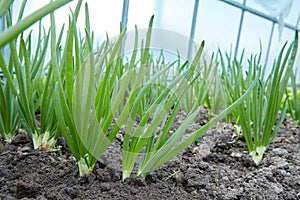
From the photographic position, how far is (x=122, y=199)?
50cm

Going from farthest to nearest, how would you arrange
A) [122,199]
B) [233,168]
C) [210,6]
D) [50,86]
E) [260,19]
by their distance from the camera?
[260,19] < [210,6] < [233,168] < [50,86] < [122,199]

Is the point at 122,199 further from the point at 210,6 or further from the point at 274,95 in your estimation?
the point at 210,6

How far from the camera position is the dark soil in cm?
50

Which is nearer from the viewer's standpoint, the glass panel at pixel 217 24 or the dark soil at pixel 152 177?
the dark soil at pixel 152 177

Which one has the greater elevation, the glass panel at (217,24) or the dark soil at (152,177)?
the glass panel at (217,24)

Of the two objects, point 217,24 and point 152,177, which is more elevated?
point 217,24

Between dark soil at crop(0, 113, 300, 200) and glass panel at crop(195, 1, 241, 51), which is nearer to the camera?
dark soil at crop(0, 113, 300, 200)

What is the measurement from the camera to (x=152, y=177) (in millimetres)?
579

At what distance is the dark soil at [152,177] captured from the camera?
505mm

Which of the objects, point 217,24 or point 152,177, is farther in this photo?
point 217,24

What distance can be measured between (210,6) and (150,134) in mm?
2381

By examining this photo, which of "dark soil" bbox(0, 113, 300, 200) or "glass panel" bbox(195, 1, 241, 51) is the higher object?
"glass panel" bbox(195, 1, 241, 51)

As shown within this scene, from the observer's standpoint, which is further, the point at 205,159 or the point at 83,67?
the point at 205,159

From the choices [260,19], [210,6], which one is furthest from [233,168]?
[260,19]
